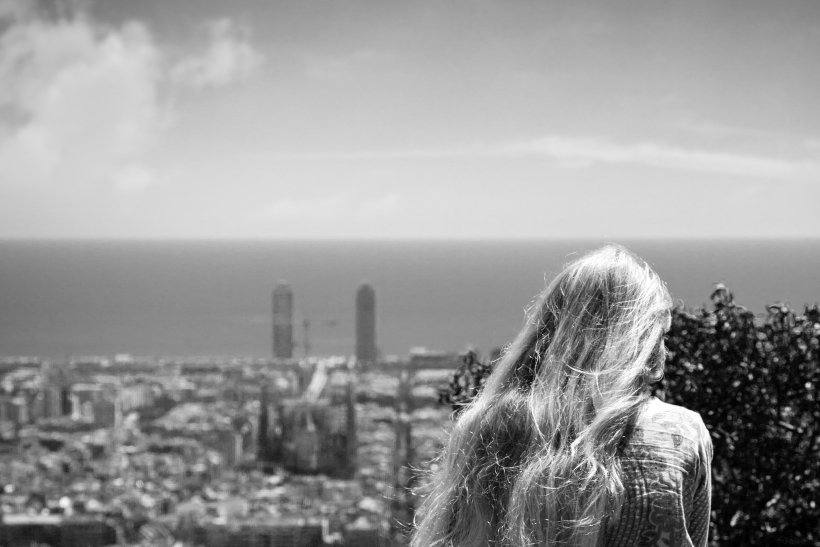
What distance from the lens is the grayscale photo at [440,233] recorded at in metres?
1.19

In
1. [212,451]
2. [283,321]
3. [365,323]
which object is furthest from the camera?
[283,321]

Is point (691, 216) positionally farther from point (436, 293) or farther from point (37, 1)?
point (436, 293)

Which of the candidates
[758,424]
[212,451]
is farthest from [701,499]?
[212,451]

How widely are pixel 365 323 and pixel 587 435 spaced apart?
72.8 ft

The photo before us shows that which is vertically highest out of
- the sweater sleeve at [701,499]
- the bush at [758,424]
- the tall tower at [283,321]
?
the sweater sleeve at [701,499]

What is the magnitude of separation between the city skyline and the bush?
8.69 metres

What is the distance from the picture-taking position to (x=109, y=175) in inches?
818

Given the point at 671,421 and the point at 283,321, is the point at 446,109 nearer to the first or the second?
the point at 283,321

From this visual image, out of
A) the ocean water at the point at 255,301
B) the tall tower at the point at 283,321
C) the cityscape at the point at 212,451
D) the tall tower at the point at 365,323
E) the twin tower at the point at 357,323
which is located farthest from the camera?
the ocean water at the point at 255,301

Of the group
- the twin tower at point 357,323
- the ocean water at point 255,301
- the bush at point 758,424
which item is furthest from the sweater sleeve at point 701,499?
the twin tower at point 357,323

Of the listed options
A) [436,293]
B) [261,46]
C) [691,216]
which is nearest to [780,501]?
[691,216]

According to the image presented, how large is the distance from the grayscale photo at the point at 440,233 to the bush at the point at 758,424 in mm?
12

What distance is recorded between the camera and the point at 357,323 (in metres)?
23.6

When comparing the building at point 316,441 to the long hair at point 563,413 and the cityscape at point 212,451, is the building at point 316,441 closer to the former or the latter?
the cityscape at point 212,451
